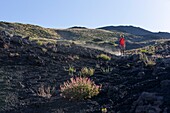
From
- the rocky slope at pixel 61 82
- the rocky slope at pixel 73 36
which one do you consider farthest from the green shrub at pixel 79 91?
the rocky slope at pixel 73 36

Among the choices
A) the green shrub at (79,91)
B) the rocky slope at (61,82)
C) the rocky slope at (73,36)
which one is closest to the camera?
the rocky slope at (61,82)

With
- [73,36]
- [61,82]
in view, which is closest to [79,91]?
[61,82]

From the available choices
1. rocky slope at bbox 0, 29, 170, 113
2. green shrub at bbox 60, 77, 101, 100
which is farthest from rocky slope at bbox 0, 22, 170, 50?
green shrub at bbox 60, 77, 101, 100

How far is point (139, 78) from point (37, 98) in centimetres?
364

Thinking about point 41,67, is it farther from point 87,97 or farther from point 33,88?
point 87,97

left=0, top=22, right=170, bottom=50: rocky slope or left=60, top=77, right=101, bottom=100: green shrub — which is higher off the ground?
left=60, top=77, right=101, bottom=100: green shrub

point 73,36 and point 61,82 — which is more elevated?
point 61,82

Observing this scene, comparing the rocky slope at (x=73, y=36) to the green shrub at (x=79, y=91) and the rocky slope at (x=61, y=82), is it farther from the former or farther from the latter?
the green shrub at (x=79, y=91)

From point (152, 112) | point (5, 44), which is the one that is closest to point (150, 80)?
point (152, 112)

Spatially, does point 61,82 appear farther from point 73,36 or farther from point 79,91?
point 73,36

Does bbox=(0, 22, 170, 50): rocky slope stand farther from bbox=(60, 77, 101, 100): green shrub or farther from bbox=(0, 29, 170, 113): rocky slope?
bbox=(60, 77, 101, 100): green shrub

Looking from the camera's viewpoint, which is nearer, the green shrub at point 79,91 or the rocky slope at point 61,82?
the rocky slope at point 61,82

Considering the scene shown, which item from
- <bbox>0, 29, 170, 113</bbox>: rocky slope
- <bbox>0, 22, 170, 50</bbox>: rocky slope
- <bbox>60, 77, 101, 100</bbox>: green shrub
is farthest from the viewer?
<bbox>0, 22, 170, 50</bbox>: rocky slope

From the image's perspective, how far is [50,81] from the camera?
55.8 ft
